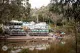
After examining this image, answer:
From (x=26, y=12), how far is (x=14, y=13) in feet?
1.15

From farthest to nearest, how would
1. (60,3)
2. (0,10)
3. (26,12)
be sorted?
(26,12), (0,10), (60,3)

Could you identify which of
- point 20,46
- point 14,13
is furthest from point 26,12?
point 20,46

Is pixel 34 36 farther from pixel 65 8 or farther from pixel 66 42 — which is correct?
pixel 65 8

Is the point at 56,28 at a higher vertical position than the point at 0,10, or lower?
lower

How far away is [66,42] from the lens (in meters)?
4.61

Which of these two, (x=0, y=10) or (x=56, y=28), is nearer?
(x=0, y=10)

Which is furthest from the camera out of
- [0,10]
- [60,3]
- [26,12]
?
[26,12]

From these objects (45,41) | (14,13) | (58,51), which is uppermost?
(14,13)

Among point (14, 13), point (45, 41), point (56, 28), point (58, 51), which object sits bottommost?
point (58, 51)

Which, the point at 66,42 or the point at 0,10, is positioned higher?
the point at 0,10

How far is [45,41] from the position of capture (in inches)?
181

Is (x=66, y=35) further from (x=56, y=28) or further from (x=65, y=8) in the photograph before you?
(x=65, y=8)

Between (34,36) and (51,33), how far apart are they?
0.53 meters

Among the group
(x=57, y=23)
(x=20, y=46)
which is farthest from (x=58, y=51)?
(x=20, y=46)
